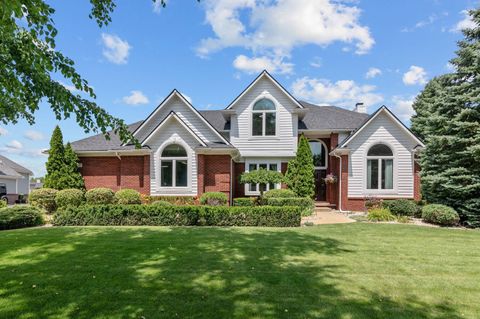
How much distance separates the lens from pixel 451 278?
18.6 feet

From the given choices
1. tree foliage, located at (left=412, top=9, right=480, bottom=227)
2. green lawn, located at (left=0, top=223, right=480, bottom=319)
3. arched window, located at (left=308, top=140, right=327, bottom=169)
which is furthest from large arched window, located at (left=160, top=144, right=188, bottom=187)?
tree foliage, located at (left=412, top=9, right=480, bottom=227)

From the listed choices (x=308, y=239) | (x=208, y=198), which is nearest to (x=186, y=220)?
(x=208, y=198)

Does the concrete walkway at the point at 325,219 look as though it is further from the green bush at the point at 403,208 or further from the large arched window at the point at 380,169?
the large arched window at the point at 380,169

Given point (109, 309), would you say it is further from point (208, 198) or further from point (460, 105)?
point (460, 105)

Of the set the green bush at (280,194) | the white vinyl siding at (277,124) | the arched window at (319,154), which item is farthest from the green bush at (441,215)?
the white vinyl siding at (277,124)

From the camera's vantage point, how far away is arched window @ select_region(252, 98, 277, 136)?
19141 millimetres

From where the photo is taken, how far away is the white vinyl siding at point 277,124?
62.4 feet

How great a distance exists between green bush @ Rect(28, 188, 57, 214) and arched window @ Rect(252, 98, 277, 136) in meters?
11.8

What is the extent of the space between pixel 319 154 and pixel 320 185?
2.06 m

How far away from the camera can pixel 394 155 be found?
17.2 meters

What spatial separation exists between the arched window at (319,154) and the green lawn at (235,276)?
10860 millimetres

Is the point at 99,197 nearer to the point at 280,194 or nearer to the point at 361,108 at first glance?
the point at 280,194

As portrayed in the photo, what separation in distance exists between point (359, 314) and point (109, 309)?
11.0 feet

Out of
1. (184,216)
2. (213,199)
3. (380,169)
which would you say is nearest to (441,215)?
(380,169)
